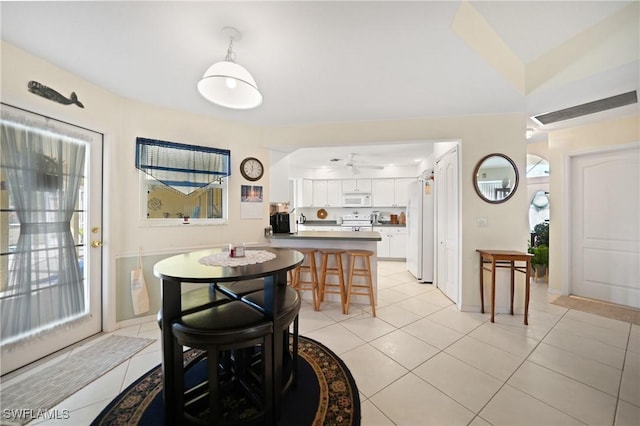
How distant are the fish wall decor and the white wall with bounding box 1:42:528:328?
0.04 metres

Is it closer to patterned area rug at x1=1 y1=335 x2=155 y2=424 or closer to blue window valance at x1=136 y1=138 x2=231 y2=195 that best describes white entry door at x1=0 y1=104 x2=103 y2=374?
patterned area rug at x1=1 y1=335 x2=155 y2=424

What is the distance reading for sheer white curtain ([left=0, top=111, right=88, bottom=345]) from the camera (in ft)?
5.89

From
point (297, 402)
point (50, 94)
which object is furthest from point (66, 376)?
point (50, 94)

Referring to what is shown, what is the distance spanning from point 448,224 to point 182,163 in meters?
3.68

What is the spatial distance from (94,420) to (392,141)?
12.0 ft

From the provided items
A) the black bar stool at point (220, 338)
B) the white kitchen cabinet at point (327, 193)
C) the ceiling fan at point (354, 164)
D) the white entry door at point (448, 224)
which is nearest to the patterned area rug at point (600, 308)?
the white entry door at point (448, 224)

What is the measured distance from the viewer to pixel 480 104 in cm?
266

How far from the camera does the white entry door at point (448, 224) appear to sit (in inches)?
124

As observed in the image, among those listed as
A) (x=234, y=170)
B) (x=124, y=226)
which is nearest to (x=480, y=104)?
(x=234, y=170)

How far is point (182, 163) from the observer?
2.84m

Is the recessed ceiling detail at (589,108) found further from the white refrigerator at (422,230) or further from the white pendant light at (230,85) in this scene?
the white pendant light at (230,85)

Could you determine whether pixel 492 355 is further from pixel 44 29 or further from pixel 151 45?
pixel 44 29

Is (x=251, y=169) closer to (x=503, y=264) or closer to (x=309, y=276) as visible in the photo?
(x=309, y=276)

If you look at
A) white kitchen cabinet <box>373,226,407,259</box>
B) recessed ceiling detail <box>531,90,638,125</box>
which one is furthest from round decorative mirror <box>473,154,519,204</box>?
white kitchen cabinet <box>373,226,407,259</box>
